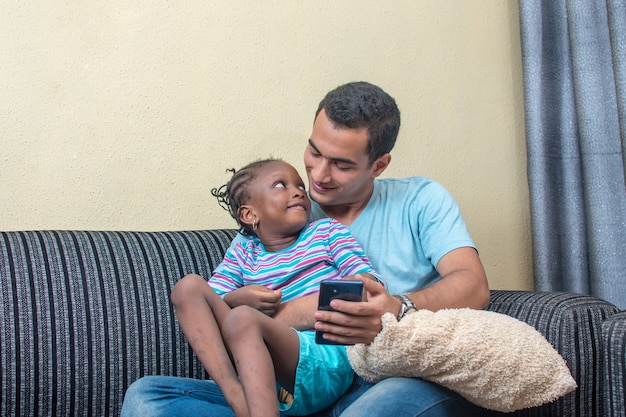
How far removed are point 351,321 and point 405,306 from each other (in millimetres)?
178

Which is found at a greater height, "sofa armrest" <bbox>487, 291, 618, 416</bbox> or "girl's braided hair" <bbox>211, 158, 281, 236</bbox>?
"girl's braided hair" <bbox>211, 158, 281, 236</bbox>

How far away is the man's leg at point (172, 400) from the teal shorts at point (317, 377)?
0.41 feet

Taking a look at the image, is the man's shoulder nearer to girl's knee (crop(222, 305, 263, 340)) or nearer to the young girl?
the young girl

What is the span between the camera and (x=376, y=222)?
1.70 meters

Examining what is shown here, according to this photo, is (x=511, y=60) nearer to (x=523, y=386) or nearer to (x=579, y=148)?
(x=579, y=148)

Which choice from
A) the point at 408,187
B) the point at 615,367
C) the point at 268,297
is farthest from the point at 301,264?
the point at 615,367

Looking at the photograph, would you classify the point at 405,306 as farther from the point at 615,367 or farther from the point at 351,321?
the point at 615,367

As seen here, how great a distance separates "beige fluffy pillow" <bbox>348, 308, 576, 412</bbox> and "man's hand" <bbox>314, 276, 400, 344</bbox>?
22mm

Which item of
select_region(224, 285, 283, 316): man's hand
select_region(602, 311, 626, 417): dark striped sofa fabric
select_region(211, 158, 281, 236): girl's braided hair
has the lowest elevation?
select_region(602, 311, 626, 417): dark striped sofa fabric

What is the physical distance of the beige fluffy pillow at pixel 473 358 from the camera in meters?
1.22

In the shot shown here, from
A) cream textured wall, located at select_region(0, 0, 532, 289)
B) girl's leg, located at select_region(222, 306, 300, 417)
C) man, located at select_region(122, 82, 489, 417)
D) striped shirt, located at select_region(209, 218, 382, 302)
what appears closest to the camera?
girl's leg, located at select_region(222, 306, 300, 417)

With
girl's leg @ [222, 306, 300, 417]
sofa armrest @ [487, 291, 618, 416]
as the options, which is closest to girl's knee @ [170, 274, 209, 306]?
girl's leg @ [222, 306, 300, 417]

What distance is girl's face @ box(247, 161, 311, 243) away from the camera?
1.62 meters

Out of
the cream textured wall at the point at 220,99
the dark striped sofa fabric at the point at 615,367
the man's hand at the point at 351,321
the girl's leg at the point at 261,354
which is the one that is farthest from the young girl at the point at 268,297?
the dark striped sofa fabric at the point at 615,367
